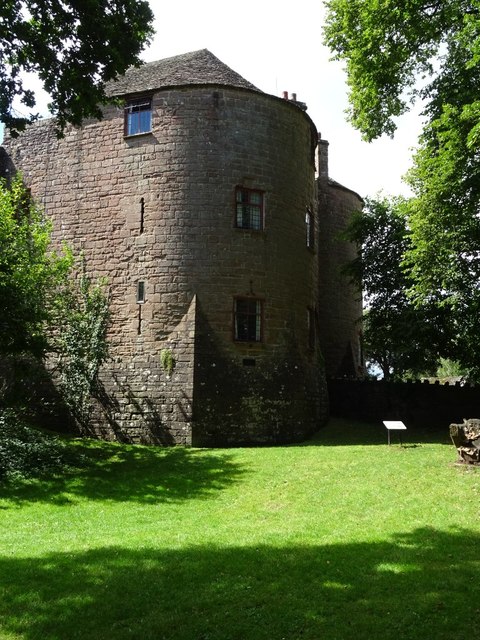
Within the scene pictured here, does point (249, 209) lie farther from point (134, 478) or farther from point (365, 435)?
point (134, 478)

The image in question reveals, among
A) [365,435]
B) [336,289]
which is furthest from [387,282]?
[365,435]

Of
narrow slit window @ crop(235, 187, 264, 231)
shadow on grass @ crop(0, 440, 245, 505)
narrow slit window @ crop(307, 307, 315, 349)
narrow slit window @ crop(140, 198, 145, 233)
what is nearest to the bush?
shadow on grass @ crop(0, 440, 245, 505)

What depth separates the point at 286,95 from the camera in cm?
3005

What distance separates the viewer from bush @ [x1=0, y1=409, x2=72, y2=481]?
14953mm

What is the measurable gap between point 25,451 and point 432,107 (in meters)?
15.9

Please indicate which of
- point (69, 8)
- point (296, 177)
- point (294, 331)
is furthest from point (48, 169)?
point (69, 8)

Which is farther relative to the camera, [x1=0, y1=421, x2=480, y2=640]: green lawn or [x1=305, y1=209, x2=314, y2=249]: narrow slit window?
[x1=305, y1=209, x2=314, y2=249]: narrow slit window

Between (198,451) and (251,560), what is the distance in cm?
987

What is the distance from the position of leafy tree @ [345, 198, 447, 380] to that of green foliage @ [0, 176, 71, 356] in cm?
1323

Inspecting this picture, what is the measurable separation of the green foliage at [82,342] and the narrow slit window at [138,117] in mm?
5754

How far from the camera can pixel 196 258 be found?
20.5m

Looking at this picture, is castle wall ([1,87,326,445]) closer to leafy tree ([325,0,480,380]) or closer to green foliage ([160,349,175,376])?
green foliage ([160,349,175,376])

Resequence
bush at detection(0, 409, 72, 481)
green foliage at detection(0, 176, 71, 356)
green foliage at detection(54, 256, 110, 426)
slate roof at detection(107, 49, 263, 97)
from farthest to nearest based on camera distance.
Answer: slate roof at detection(107, 49, 263, 97), green foliage at detection(54, 256, 110, 426), green foliage at detection(0, 176, 71, 356), bush at detection(0, 409, 72, 481)

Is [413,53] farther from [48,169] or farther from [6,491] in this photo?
[6,491]
